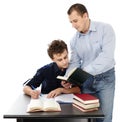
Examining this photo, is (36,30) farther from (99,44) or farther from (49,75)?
(99,44)

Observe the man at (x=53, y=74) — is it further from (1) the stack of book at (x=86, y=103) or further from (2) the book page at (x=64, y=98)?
(1) the stack of book at (x=86, y=103)

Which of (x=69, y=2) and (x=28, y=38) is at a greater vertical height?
(x=69, y=2)

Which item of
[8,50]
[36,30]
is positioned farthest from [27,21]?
[8,50]

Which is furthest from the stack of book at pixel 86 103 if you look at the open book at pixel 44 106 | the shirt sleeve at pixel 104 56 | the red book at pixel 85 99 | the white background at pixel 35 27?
the white background at pixel 35 27

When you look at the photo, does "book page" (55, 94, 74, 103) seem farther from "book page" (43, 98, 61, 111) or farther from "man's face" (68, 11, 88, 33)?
"man's face" (68, 11, 88, 33)

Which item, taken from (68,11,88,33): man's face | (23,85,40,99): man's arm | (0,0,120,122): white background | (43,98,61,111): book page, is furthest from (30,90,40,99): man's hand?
(0,0,120,122): white background

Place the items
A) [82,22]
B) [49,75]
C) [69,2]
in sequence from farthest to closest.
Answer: [69,2], [49,75], [82,22]

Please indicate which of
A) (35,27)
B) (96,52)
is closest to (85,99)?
(96,52)

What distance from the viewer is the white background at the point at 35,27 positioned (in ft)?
11.4

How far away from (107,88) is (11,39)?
1419 millimetres

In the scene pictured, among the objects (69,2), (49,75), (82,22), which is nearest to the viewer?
(82,22)

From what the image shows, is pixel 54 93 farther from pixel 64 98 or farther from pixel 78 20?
pixel 78 20

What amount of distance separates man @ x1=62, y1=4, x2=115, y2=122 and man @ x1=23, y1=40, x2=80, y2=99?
80 mm

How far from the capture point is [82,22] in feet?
8.22
